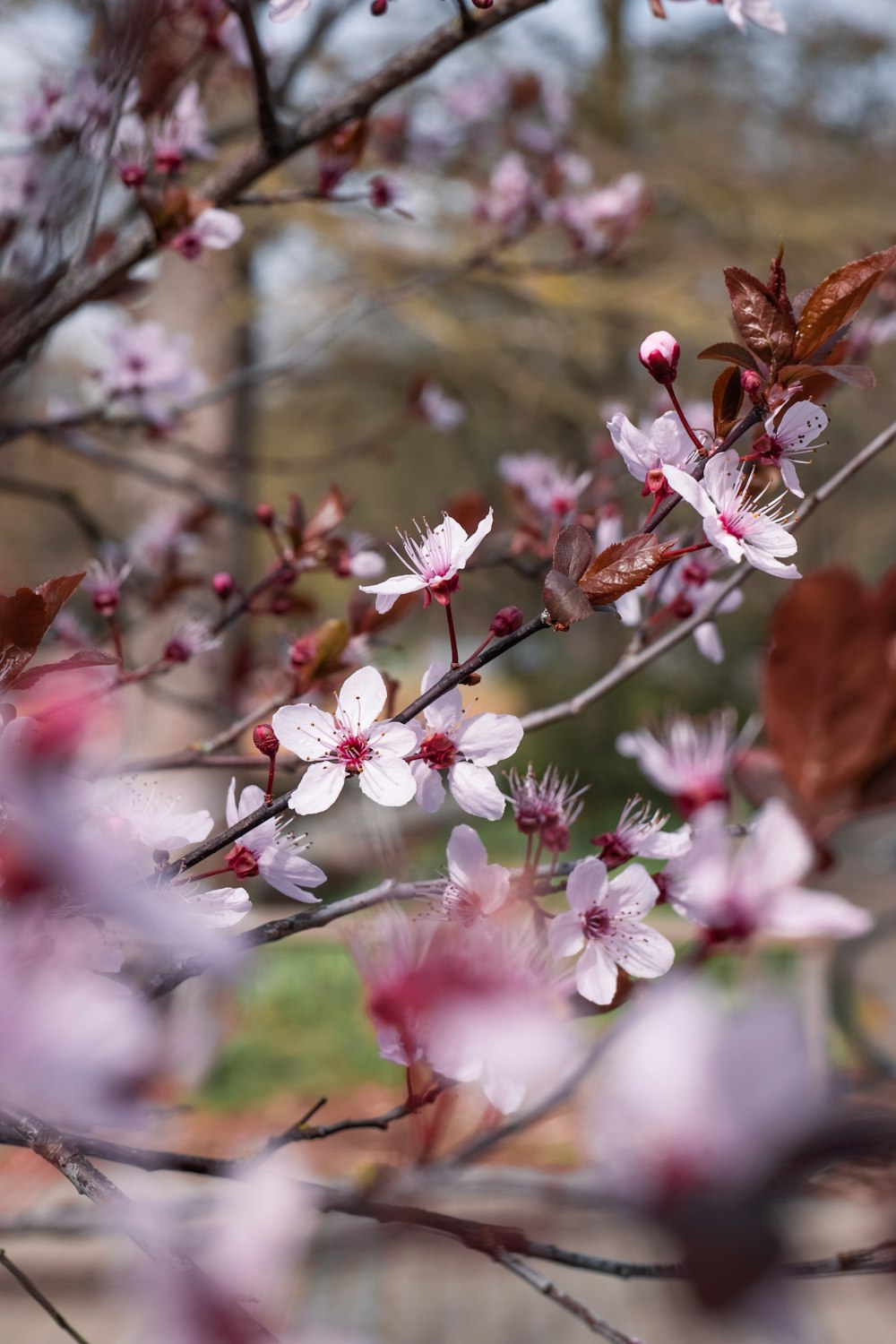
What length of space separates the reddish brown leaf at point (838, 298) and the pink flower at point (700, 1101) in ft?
1.70

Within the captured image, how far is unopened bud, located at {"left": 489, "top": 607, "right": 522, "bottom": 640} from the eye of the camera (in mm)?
733

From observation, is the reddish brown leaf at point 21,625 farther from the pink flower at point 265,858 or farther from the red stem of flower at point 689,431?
the red stem of flower at point 689,431

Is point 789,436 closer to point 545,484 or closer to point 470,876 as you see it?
point 470,876

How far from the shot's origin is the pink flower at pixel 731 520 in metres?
0.69

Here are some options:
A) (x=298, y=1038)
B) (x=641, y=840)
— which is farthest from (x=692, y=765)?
(x=298, y=1038)

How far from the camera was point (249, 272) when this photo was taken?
5398 mm

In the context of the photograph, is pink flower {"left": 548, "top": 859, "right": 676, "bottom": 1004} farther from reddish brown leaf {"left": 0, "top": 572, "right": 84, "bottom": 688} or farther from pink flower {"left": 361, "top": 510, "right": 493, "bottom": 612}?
reddish brown leaf {"left": 0, "top": 572, "right": 84, "bottom": 688}

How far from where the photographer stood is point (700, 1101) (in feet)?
1.11

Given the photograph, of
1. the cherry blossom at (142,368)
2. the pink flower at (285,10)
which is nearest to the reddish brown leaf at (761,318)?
the pink flower at (285,10)

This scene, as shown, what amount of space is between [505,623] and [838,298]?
0.31m

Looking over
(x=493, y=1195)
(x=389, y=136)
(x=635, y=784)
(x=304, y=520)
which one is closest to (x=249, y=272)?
(x=389, y=136)

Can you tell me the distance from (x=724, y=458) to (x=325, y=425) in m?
8.31

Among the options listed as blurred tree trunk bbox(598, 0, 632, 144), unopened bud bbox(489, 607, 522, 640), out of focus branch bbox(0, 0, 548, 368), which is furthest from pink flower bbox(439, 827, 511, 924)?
blurred tree trunk bbox(598, 0, 632, 144)

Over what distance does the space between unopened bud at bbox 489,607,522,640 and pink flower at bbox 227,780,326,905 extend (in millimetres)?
212
